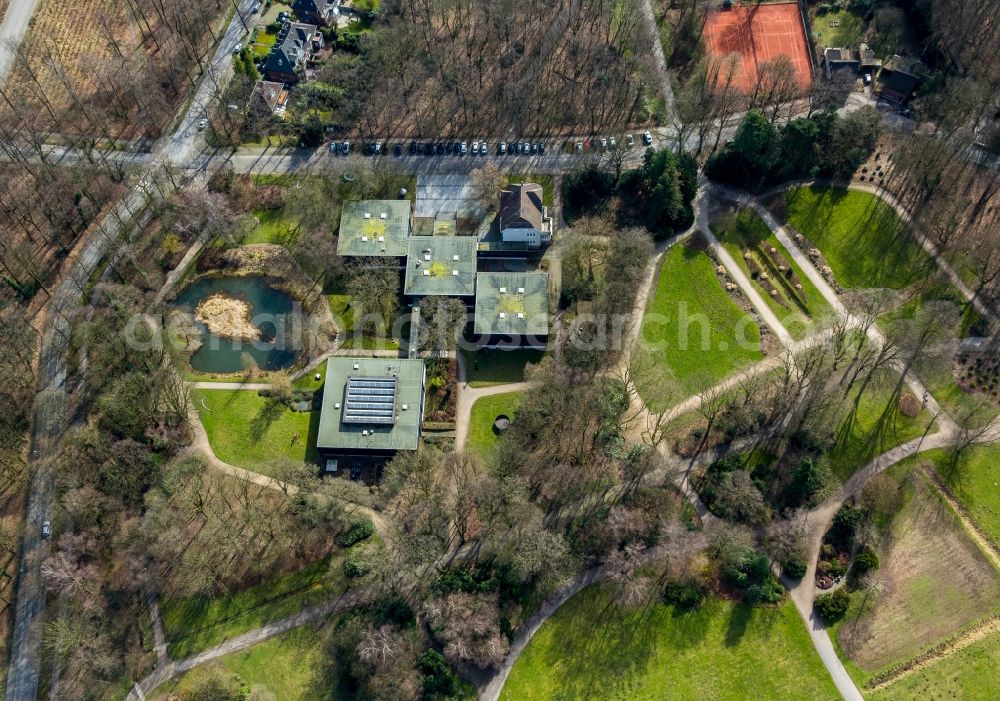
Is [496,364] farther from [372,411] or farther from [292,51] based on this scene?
[292,51]

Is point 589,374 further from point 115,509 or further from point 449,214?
point 115,509

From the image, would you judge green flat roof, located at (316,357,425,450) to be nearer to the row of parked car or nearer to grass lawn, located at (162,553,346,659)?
grass lawn, located at (162,553,346,659)

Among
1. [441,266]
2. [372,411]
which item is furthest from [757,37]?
[372,411]

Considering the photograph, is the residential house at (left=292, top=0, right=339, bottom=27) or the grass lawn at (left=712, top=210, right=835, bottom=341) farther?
the residential house at (left=292, top=0, right=339, bottom=27)

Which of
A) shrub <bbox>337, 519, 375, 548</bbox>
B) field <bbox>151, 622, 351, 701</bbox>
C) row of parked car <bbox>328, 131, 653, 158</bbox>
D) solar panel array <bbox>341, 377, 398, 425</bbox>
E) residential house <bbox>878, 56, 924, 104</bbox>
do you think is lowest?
field <bbox>151, 622, 351, 701</bbox>

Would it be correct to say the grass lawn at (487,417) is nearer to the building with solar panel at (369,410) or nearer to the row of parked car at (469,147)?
the building with solar panel at (369,410)

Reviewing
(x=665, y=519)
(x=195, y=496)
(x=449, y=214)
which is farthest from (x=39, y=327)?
(x=665, y=519)

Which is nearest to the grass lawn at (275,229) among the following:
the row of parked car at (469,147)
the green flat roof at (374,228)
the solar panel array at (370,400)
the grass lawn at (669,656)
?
the green flat roof at (374,228)

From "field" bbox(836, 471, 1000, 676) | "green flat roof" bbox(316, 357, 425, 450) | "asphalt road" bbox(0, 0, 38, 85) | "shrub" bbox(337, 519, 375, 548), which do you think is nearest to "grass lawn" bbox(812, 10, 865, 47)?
"field" bbox(836, 471, 1000, 676)
